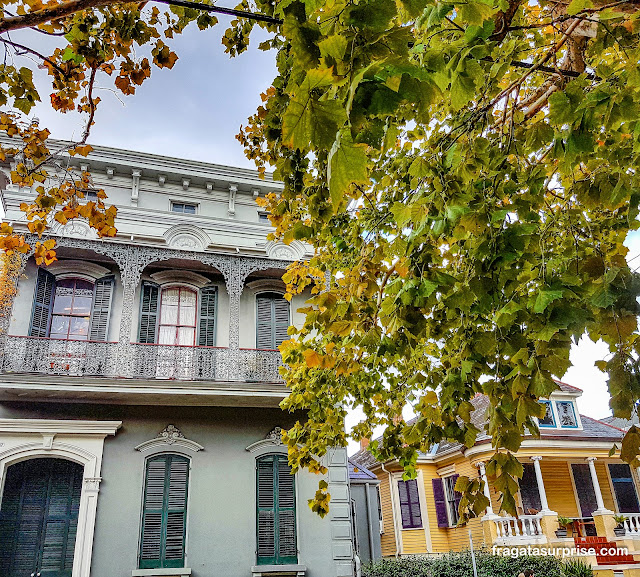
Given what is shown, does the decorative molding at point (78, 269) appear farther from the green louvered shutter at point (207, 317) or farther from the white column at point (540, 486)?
the white column at point (540, 486)

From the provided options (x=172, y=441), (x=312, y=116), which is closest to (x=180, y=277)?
(x=172, y=441)

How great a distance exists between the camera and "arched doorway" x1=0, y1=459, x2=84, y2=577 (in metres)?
9.17

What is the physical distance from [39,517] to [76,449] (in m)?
1.30

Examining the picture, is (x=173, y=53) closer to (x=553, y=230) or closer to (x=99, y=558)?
(x=553, y=230)

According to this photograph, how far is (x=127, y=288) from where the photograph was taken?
10812 millimetres

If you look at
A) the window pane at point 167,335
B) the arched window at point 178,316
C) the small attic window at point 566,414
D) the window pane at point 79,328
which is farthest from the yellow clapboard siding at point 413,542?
the window pane at point 79,328

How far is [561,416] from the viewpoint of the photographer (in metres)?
18.9

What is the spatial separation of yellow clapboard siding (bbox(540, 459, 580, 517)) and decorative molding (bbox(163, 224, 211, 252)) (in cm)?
1461

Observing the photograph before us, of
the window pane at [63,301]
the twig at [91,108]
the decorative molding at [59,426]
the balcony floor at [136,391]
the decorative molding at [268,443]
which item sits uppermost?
the window pane at [63,301]

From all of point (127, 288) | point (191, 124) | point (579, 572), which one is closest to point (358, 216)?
point (127, 288)

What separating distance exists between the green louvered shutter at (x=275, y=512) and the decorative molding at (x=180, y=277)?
4.22m

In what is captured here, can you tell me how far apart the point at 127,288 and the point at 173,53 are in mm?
7052

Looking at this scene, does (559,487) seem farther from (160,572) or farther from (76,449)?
(76,449)

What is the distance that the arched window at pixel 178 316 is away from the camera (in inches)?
454
